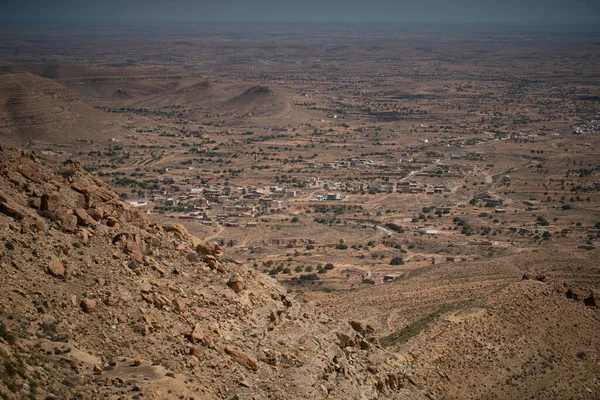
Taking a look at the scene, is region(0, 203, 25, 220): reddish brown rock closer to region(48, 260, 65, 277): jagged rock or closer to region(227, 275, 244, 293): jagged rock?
region(48, 260, 65, 277): jagged rock

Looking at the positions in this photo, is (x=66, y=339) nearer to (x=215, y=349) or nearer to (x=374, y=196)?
(x=215, y=349)

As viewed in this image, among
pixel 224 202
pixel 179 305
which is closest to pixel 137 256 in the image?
pixel 179 305

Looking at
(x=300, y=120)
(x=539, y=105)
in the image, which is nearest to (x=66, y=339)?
(x=300, y=120)

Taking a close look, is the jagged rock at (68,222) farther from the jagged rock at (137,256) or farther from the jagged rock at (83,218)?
the jagged rock at (137,256)

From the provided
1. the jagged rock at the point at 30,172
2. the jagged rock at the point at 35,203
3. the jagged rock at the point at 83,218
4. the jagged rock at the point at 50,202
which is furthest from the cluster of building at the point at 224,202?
the jagged rock at the point at 35,203

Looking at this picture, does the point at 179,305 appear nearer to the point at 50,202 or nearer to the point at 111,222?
the point at 111,222

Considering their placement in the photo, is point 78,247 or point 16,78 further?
point 16,78
